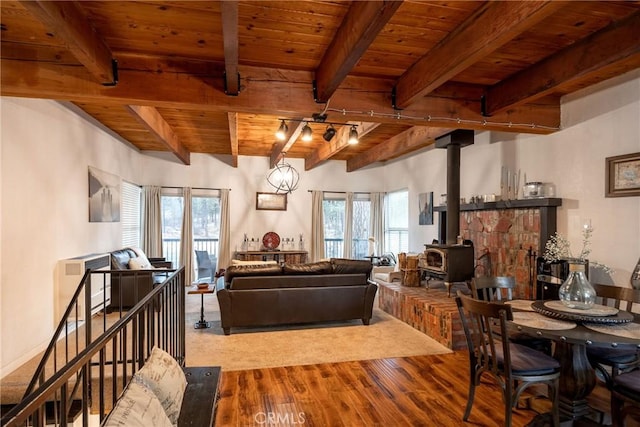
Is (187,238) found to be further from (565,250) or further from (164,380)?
(565,250)

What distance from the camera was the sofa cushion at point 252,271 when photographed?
424cm

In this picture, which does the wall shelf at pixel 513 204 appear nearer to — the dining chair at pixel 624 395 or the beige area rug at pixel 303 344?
the beige area rug at pixel 303 344

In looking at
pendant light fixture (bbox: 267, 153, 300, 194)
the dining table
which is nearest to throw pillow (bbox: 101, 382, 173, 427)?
the dining table

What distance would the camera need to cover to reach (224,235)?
7879mm

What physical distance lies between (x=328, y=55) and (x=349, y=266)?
2.64 m

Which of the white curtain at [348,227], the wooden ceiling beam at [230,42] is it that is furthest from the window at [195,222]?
the wooden ceiling beam at [230,42]

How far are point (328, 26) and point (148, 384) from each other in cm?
241

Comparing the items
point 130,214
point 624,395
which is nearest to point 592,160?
point 624,395

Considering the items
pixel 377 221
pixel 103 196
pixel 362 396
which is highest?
pixel 103 196

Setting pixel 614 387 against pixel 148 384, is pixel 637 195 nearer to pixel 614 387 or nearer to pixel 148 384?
pixel 614 387

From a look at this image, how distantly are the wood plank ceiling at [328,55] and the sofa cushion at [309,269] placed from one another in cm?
193

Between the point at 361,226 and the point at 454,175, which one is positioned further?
the point at 361,226

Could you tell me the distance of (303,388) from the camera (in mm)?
2992

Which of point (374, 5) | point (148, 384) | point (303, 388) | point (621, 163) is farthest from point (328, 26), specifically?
point (621, 163)
